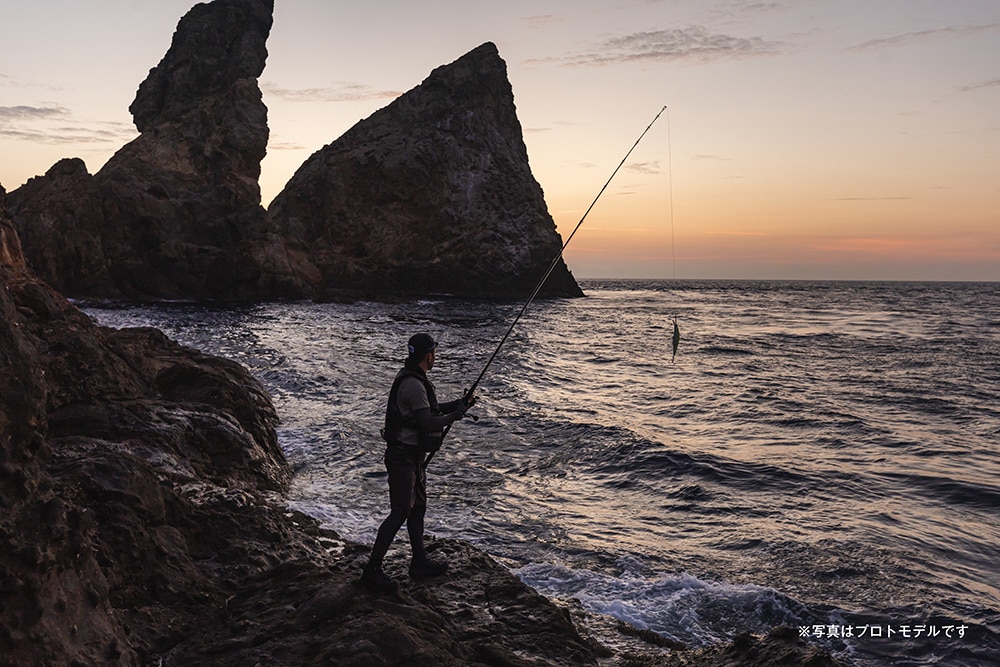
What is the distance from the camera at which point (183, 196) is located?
175ft

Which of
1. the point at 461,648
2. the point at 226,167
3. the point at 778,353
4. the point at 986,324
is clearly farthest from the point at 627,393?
the point at 226,167

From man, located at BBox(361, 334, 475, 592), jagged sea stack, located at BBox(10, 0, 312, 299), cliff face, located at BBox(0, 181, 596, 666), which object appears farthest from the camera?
jagged sea stack, located at BBox(10, 0, 312, 299)

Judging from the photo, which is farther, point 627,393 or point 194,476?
point 627,393

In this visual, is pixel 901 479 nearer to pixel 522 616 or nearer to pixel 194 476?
pixel 522 616

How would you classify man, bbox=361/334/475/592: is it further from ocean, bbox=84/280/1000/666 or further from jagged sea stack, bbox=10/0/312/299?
jagged sea stack, bbox=10/0/312/299

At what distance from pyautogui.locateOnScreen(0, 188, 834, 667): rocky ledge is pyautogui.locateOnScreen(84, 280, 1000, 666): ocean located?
142 centimetres

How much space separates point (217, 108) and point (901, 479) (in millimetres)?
67291

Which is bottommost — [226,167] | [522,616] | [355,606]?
[522,616]

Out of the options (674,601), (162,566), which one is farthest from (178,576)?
(674,601)

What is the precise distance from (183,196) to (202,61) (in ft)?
75.0

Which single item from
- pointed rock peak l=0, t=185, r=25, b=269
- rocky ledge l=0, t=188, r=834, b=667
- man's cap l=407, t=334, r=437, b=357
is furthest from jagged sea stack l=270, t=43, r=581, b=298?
man's cap l=407, t=334, r=437, b=357

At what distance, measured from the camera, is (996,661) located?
567cm

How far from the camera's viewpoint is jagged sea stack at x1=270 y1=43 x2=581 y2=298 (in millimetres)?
66812

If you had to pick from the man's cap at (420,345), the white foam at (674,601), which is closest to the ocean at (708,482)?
the white foam at (674,601)
